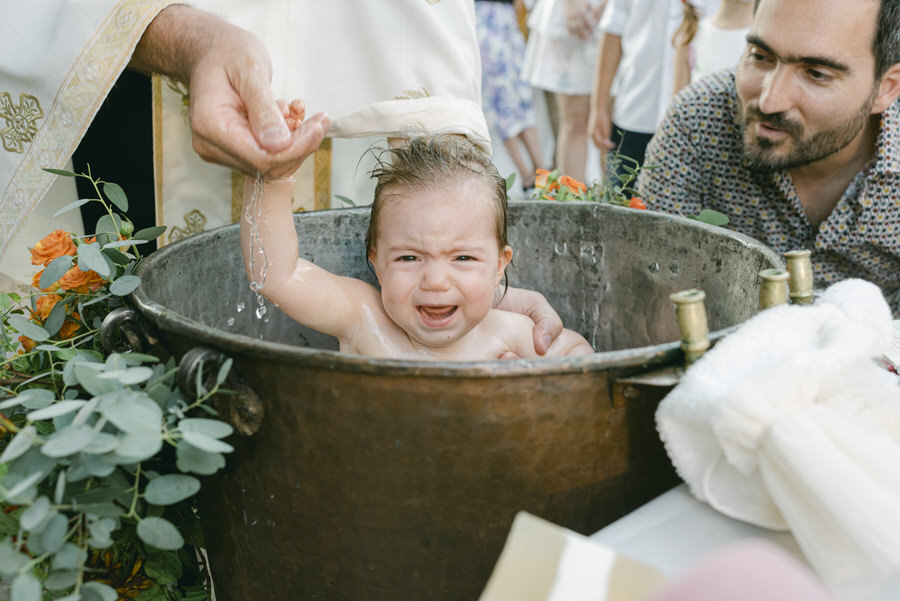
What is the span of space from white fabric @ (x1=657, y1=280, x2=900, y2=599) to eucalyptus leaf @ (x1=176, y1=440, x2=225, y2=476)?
18.3 inches

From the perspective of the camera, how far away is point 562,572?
1.96 ft

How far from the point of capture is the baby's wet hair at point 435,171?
4.21 feet

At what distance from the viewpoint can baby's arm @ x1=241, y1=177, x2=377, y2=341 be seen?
1104mm

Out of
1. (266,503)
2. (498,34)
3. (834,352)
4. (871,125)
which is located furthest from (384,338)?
(498,34)

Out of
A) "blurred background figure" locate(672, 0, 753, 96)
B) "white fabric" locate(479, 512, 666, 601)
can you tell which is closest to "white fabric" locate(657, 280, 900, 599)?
"white fabric" locate(479, 512, 666, 601)

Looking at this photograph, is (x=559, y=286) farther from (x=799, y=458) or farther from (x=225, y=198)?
(x=799, y=458)

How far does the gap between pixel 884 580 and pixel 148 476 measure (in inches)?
28.6

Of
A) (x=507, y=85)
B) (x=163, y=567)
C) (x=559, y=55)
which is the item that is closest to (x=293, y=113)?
(x=163, y=567)

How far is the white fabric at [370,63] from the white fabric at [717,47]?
5.21 feet

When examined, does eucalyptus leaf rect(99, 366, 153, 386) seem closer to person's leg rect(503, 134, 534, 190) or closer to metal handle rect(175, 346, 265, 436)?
metal handle rect(175, 346, 265, 436)

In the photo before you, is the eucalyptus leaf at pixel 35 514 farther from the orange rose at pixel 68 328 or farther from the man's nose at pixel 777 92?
the man's nose at pixel 777 92

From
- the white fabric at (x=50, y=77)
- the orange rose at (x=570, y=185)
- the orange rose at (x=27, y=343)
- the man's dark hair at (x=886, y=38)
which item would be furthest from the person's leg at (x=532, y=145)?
the orange rose at (x=27, y=343)

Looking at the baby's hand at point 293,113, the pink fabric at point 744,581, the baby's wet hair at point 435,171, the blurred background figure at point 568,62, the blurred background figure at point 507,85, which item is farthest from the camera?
the blurred background figure at point 507,85

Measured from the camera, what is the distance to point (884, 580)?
64 centimetres
